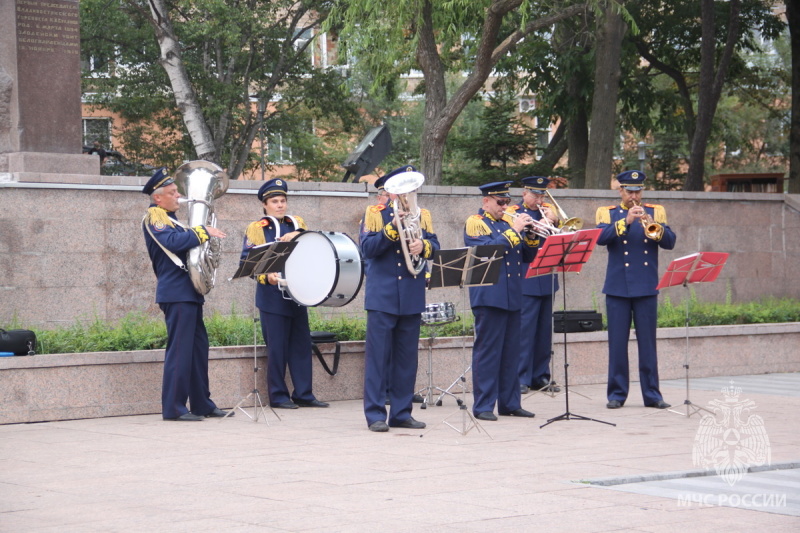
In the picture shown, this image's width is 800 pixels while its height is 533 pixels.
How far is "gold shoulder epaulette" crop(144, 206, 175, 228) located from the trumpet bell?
8.01ft

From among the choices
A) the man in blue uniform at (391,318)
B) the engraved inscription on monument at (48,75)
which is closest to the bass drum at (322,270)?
the man in blue uniform at (391,318)

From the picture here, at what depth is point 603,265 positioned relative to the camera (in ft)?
56.6

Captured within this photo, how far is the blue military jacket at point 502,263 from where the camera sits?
10.5 m

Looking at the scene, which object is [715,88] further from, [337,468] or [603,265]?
[337,468]

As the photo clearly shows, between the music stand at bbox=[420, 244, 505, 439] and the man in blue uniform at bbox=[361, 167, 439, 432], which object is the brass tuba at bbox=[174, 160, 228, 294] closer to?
the man in blue uniform at bbox=[361, 167, 439, 432]

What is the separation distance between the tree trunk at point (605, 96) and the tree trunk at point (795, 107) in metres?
4.07

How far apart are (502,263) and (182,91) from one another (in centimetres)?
1545

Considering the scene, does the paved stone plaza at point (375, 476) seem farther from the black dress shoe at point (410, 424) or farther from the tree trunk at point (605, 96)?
the tree trunk at point (605, 96)

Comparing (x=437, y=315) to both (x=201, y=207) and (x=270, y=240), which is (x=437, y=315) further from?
(x=201, y=207)

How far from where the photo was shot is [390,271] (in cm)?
998

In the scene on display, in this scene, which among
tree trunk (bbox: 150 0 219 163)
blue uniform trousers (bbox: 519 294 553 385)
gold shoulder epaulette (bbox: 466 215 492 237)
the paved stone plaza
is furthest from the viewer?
tree trunk (bbox: 150 0 219 163)

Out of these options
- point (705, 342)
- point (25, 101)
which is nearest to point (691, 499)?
point (705, 342)

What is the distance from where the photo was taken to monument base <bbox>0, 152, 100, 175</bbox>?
13969 mm

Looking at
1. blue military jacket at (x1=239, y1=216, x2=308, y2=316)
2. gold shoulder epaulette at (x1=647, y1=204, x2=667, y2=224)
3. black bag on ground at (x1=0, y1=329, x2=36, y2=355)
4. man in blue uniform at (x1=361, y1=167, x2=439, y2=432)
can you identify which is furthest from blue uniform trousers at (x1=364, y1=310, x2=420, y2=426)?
black bag on ground at (x1=0, y1=329, x2=36, y2=355)
